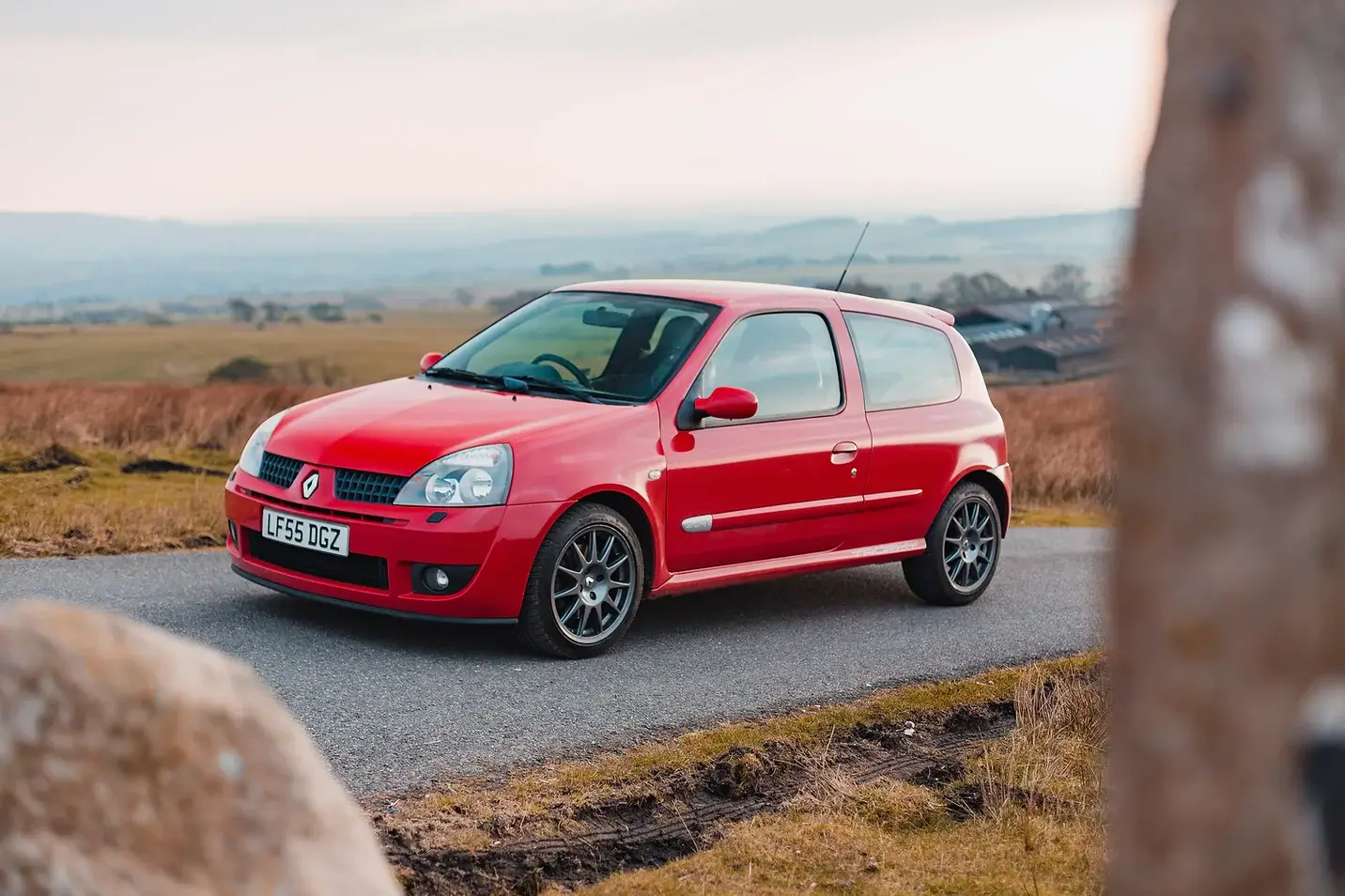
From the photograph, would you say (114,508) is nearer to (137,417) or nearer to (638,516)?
(638,516)

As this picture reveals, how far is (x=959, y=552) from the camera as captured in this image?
981 cm

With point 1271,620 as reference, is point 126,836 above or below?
below

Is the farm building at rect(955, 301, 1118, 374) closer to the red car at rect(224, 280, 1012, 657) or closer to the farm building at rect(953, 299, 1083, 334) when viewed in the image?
the farm building at rect(953, 299, 1083, 334)

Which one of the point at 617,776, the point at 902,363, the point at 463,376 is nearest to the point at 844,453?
the point at 902,363

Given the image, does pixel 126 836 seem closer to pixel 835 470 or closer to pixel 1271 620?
pixel 1271 620

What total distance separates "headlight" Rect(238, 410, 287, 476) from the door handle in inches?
116

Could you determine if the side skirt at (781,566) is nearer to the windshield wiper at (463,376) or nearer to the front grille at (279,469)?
the windshield wiper at (463,376)

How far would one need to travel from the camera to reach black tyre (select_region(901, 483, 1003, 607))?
31.6 ft

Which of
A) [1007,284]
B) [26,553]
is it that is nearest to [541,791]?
[26,553]

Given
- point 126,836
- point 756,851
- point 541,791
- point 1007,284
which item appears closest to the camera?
point 126,836

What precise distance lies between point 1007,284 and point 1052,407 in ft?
187

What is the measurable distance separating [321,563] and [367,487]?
48 centimetres

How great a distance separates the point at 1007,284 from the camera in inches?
3314

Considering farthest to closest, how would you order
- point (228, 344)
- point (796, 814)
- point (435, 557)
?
point (228, 344), point (435, 557), point (796, 814)
